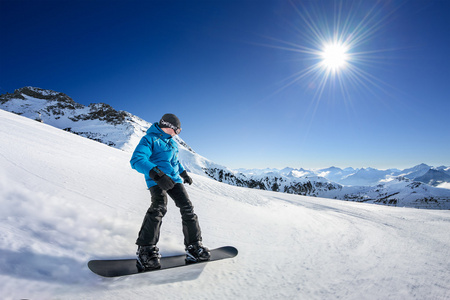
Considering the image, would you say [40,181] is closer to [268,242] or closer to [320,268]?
[268,242]

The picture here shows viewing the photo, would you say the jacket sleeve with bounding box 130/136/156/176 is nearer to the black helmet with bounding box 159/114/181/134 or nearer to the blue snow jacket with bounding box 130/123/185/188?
the blue snow jacket with bounding box 130/123/185/188

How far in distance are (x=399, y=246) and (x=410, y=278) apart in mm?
1633

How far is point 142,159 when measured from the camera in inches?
106

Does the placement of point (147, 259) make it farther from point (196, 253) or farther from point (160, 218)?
point (196, 253)

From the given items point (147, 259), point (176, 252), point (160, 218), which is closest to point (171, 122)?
point (160, 218)

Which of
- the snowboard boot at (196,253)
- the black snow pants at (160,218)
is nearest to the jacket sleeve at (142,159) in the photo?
the black snow pants at (160,218)

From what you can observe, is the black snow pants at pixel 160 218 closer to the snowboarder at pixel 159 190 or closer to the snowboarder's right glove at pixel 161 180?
the snowboarder at pixel 159 190

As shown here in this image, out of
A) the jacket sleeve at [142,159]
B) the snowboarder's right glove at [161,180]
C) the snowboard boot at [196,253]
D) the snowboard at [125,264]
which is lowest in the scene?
the snowboard at [125,264]

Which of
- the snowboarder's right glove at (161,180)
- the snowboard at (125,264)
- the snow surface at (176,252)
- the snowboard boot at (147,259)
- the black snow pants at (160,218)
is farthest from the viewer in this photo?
the black snow pants at (160,218)

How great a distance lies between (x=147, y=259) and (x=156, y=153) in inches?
56.2

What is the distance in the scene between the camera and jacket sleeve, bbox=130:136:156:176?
8.64ft

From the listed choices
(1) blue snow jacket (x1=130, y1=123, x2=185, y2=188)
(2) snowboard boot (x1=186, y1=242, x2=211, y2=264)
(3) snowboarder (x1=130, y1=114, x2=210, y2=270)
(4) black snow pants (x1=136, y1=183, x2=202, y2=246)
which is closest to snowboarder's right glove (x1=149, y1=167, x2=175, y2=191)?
(3) snowboarder (x1=130, y1=114, x2=210, y2=270)

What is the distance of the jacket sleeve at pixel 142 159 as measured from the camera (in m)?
2.63

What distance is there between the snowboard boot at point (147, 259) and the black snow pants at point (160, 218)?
8cm
